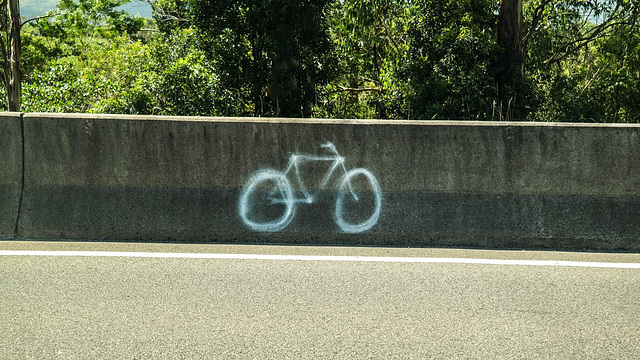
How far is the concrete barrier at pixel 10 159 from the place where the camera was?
6938 mm

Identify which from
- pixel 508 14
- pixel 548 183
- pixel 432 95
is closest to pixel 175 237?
pixel 548 183

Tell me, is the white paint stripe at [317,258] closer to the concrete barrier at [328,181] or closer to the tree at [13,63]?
the concrete barrier at [328,181]

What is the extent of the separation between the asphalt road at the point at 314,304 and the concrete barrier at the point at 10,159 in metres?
0.62

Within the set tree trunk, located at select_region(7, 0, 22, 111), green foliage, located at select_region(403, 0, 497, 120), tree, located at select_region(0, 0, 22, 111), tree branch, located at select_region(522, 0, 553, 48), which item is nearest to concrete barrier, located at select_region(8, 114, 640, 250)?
green foliage, located at select_region(403, 0, 497, 120)

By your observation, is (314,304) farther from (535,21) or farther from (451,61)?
(535,21)

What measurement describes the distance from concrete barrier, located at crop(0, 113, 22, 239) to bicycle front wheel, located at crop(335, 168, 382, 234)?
3.33 metres

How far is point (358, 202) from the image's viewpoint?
22.7 ft

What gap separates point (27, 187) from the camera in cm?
697

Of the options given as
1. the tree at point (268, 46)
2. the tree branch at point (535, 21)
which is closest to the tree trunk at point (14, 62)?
the tree at point (268, 46)

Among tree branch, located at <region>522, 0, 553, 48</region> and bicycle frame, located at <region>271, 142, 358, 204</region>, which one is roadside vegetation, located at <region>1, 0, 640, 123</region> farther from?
bicycle frame, located at <region>271, 142, 358, 204</region>

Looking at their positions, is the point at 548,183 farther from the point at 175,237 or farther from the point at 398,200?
the point at 175,237

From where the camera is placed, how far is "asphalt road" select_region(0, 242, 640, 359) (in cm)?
421

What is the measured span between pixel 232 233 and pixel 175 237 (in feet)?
1.93

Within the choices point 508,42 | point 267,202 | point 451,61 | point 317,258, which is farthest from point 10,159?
point 508,42
